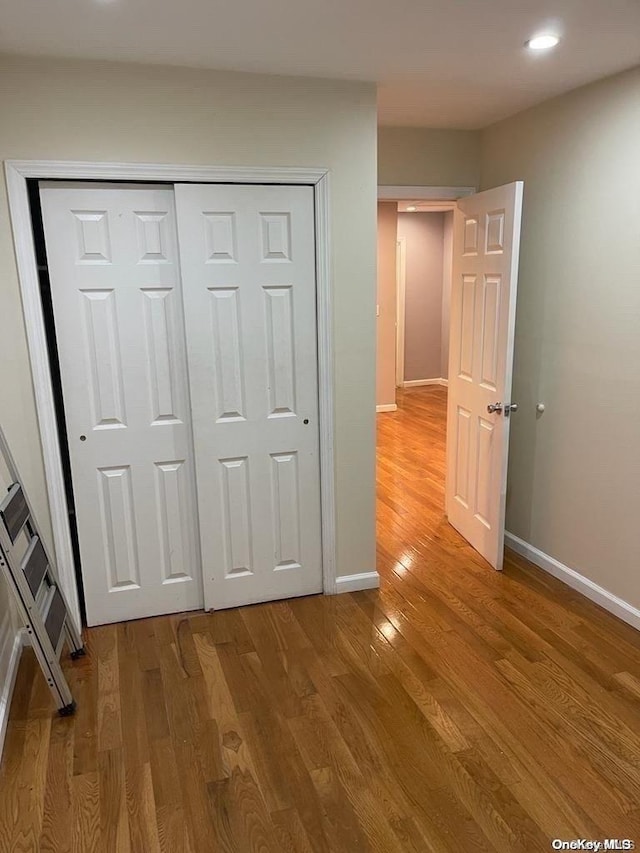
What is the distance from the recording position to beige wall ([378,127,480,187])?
3.48m

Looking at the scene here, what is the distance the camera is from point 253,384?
9.42ft

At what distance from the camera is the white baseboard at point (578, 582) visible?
2.86m

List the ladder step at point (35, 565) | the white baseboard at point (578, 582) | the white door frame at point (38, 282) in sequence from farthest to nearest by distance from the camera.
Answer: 1. the white baseboard at point (578, 582)
2. the white door frame at point (38, 282)
3. the ladder step at point (35, 565)

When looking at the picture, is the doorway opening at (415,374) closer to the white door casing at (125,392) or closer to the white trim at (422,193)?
the white trim at (422,193)

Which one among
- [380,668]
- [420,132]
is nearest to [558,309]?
[420,132]

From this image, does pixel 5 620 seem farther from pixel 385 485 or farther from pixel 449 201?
pixel 449 201

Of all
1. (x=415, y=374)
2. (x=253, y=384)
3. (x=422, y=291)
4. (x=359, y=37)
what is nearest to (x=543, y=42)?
(x=359, y=37)

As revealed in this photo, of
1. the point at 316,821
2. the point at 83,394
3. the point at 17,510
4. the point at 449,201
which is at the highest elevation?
the point at 449,201

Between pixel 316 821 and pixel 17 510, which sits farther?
pixel 17 510

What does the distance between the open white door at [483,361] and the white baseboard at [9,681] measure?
2.36m

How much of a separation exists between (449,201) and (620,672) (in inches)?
105

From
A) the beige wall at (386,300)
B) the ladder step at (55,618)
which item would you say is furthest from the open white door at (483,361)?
the beige wall at (386,300)

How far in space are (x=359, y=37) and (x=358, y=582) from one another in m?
2.41

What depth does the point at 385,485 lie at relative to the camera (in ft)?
15.6
